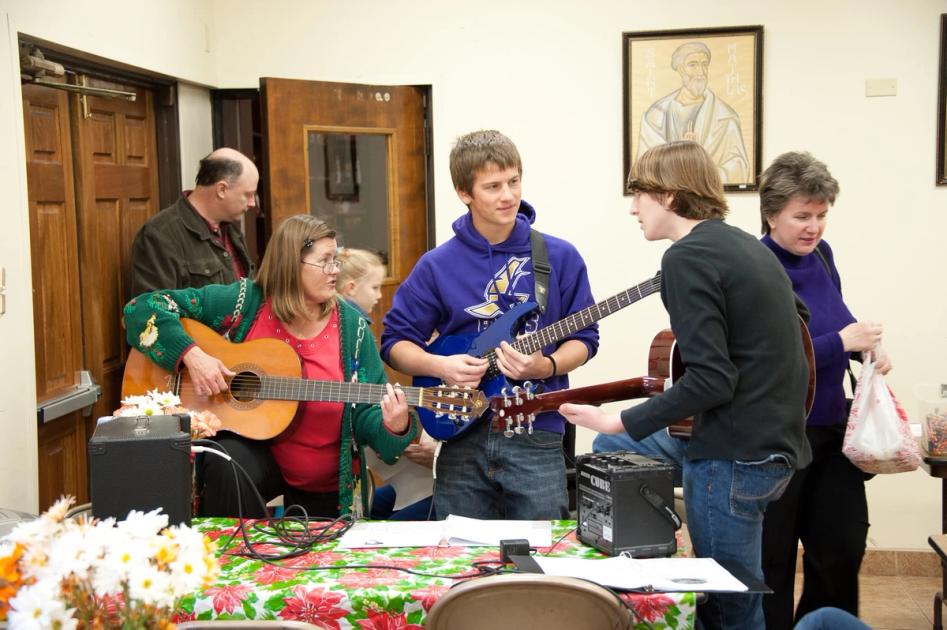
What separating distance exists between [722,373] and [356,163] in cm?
315

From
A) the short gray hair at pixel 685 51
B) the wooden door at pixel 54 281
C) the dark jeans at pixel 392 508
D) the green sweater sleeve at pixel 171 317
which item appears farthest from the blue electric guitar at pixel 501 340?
the short gray hair at pixel 685 51

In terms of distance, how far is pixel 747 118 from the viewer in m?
4.79

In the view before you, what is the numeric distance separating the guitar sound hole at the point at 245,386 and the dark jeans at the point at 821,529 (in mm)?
1567

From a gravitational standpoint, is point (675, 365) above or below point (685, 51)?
below

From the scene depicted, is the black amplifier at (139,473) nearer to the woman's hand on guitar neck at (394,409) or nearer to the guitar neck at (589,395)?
the woman's hand on guitar neck at (394,409)

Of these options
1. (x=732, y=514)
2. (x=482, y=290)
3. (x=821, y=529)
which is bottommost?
(x=821, y=529)

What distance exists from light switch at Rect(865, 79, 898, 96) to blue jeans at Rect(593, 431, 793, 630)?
295 cm

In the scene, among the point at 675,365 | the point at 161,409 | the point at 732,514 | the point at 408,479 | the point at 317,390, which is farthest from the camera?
the point at 408,479

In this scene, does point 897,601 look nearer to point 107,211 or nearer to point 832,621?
point 832,621

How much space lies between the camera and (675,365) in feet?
8.10

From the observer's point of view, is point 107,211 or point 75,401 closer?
point 75,401

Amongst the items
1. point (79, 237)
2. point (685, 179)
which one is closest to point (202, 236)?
point (79, 237)

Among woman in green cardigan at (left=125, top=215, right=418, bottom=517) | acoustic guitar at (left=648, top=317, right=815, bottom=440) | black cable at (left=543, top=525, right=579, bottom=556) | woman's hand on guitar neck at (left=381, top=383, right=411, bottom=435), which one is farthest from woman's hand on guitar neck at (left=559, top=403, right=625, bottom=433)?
woman in green cardigan at (left=125, top=215, right=418, bottom=517)

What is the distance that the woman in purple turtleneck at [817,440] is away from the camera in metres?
3.01
